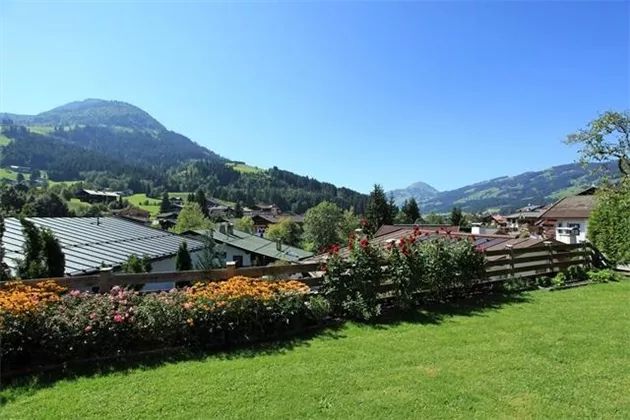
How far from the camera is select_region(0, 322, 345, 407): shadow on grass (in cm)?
467

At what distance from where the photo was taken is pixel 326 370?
16.7 ft

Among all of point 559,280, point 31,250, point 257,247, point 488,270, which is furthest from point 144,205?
point 559,280

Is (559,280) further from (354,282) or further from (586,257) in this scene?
(354,282)

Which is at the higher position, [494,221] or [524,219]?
[524,219]

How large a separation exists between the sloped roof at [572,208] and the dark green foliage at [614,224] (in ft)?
79.2

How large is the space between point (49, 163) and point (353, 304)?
22905 centimetres

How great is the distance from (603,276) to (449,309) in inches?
254

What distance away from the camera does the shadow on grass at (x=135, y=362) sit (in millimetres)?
4672

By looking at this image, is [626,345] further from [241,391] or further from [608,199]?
[608,199]

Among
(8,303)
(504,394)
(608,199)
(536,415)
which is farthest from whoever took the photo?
(608,199)

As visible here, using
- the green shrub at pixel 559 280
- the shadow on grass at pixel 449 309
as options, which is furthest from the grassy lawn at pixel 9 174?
the green shrub at pixel 559 280

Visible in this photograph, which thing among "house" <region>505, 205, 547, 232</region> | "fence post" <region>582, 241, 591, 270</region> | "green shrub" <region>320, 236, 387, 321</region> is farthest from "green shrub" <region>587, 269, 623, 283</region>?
"house" <region>505, 205, 547, 232</region>

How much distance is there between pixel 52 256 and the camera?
11.4 m

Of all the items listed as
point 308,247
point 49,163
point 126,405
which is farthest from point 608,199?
point 49,163
